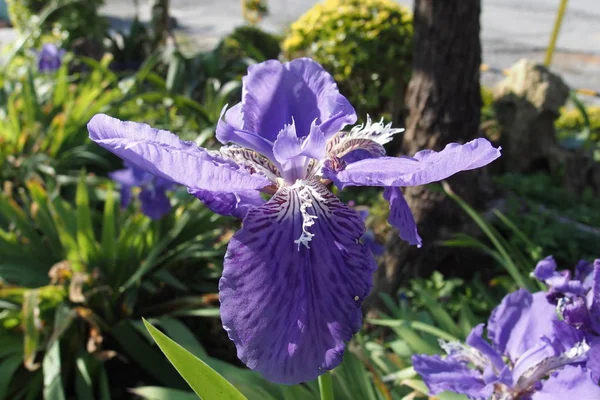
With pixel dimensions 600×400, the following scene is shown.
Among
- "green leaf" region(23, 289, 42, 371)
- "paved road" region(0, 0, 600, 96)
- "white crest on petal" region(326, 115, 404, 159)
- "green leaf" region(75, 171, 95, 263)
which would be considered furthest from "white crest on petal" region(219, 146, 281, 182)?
"paved road" region(0, 0, 600, 96)

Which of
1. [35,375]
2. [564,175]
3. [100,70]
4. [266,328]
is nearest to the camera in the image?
[266,328]

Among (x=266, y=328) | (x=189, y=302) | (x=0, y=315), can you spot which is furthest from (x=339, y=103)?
(x=0, y=315)

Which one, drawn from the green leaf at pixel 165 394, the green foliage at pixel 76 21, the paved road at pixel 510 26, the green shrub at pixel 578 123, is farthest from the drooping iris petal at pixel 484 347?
the paved road at pixel 510 26

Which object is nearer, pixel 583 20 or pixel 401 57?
pixel 401 57

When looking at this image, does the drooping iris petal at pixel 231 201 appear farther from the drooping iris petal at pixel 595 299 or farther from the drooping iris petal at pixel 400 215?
the drooping iris petal at pixel 595 299

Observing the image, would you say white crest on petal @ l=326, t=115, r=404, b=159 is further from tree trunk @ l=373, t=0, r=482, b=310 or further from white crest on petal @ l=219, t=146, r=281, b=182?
tree trunk @ l=373, t=0, r=482, b=310

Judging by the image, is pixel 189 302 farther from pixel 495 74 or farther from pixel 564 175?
pixel 495 74

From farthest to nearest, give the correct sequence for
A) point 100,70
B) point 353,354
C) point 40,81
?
point 40,81 → point 100,70 → point 353,354
